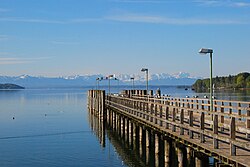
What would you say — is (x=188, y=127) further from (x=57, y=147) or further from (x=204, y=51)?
(x=57, y=147)

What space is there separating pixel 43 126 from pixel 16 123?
556cm

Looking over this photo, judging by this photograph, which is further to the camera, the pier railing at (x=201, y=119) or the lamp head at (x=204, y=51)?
the lamp head at (x=204, y=51)

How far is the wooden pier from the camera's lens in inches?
600

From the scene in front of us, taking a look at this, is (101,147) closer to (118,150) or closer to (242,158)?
(118,150)

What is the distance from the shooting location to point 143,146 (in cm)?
3416

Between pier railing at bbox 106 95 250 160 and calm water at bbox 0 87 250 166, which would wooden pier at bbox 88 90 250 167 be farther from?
calm water at bbox 0 87 250 166

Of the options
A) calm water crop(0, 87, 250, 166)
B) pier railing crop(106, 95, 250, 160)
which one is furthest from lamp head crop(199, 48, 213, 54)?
calm water crop(0, 87, 250, 166)

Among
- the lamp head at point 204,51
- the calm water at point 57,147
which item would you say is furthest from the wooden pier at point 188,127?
the lamp head at point 204,51

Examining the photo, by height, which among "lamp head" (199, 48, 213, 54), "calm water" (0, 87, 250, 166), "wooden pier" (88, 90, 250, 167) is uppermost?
"lamp head" (199, 48, 213, 54)

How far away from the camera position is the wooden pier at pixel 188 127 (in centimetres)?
1525

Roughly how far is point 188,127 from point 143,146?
50.9 feet

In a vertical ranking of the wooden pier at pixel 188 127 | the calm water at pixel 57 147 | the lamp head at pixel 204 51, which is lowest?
the calm water at pixel 57 147

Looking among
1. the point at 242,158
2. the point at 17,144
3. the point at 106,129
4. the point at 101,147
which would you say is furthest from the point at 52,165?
the point at 106,129

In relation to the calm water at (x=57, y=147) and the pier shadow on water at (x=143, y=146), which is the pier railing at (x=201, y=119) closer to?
the pier shadow on water at (x=143, y=146)
